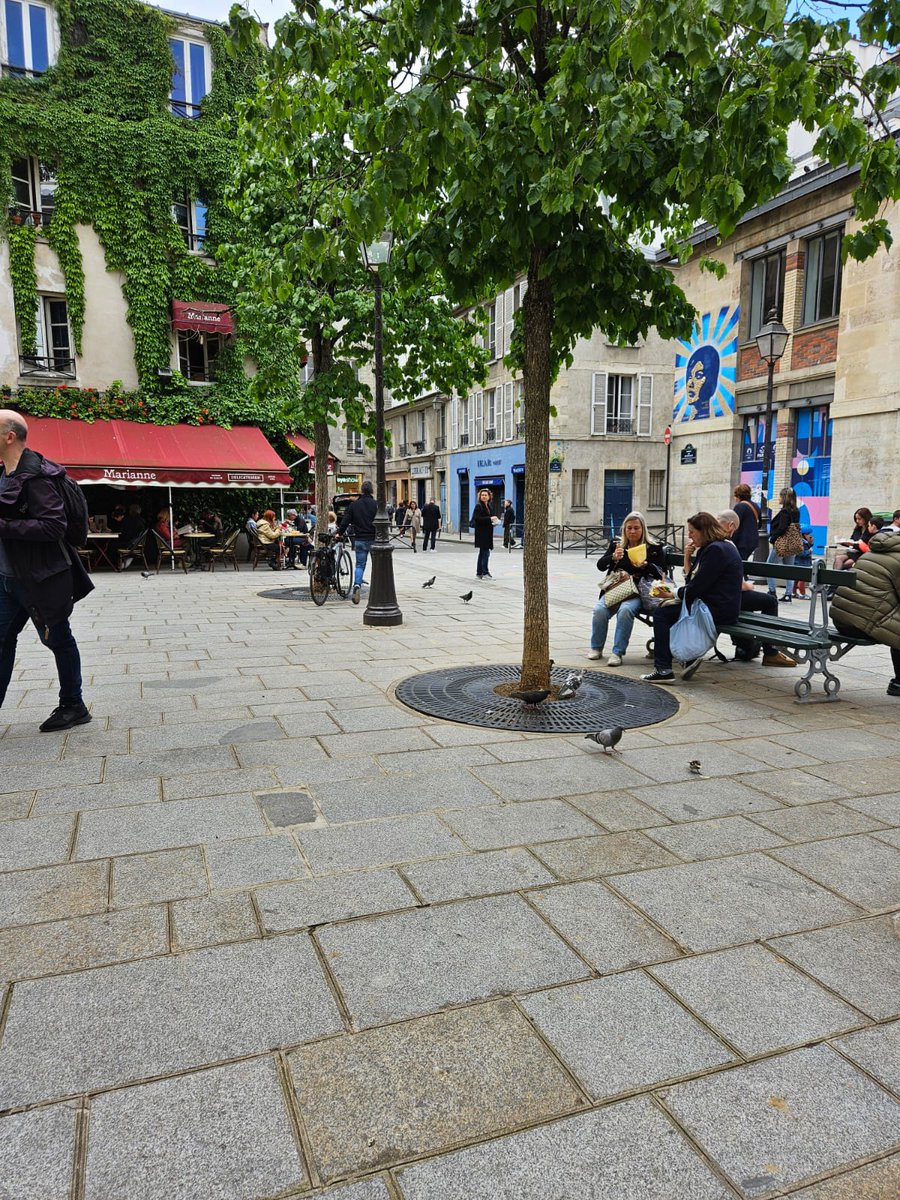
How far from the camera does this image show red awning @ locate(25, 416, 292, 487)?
17.4 metres

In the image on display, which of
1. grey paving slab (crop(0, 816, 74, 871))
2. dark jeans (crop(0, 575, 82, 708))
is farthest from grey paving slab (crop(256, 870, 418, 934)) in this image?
dark jeans (crop(0, 575, 82, 708))

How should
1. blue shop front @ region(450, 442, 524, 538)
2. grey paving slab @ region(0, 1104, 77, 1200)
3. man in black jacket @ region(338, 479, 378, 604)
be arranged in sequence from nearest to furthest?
grey paving slab @ region(0, 1104, 77, 1200), man in black jacket @ region(338, 479, 378, 604), blue shop front @ region(450, 442, 524, 538)

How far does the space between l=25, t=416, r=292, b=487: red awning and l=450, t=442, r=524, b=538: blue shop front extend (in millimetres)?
14739

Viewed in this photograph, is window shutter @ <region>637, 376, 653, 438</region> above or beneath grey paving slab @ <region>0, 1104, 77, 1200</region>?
above

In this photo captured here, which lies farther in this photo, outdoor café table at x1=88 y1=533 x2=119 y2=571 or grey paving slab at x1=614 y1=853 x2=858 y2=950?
outdoor café table at x1=88 y1=533 x2=119 y2=571

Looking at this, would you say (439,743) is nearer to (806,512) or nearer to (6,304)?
(806,512)

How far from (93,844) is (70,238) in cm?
1936

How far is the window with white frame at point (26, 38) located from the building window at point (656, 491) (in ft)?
80.3

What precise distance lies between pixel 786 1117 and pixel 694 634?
4.74 m

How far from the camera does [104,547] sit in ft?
59.7

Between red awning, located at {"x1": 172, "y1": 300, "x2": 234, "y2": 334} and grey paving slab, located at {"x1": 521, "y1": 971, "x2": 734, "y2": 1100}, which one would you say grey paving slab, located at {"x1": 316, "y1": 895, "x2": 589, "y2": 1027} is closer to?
grey paving slab, located at {"x1": 521, "y1": 971, "x2": 734, "y2": 1100}

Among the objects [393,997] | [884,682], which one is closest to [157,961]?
[393,997]

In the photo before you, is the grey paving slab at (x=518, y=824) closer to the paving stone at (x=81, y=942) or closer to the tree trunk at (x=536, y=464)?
the paving stone at (x=81, y=942)

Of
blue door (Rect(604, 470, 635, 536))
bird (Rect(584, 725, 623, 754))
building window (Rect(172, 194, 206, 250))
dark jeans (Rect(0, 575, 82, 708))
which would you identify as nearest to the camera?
bird (Rect(584, 725, 623, 754))
